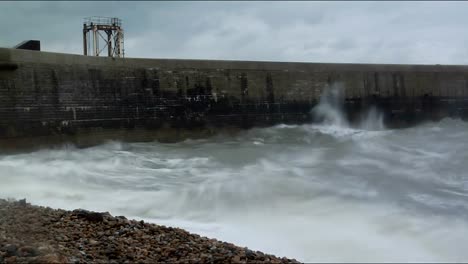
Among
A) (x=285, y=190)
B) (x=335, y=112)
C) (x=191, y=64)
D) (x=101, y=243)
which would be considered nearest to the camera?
(x=101, y=243)

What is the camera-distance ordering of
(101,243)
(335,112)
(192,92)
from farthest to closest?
(335,112) < (192,92) < (101,243)

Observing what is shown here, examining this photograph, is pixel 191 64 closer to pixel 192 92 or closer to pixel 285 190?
pixel 192 92

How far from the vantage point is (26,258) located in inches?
164

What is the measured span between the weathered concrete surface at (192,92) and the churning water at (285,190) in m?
0.96

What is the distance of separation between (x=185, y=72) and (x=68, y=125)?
4.68 m

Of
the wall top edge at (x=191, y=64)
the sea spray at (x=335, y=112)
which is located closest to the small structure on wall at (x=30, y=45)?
the wall top edge at (x=191, y=64)

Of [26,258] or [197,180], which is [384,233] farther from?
[197,180]

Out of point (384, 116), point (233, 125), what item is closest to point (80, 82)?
point (233, 125)

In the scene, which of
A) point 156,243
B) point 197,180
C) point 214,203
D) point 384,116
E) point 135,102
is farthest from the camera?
point 384,116

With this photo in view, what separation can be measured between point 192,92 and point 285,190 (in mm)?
9766

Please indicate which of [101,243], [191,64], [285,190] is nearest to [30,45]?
[191,64]

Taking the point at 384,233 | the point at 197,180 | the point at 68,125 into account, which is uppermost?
the point at 68,125

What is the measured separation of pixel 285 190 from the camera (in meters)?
8.25

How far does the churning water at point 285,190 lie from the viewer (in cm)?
553
